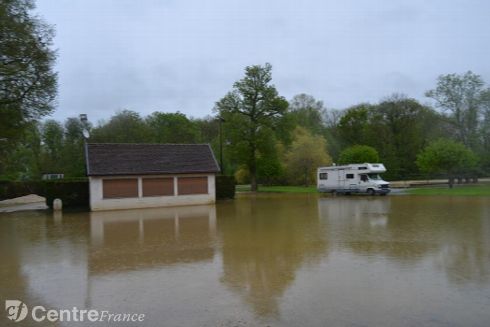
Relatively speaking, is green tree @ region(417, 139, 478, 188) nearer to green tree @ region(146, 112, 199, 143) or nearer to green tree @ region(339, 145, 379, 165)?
green tree @ region(339, 145, 379, 165)

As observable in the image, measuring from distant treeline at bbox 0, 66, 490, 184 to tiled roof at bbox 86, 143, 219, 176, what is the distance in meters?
9.12

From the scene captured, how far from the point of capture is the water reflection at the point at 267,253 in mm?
7914

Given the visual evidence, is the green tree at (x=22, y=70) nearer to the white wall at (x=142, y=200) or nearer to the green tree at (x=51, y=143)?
the white wall at (x=142, y=200)

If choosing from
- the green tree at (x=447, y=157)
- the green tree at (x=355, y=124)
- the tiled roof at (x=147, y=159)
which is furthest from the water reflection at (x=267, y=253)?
the green tree at (x=355, y=124)

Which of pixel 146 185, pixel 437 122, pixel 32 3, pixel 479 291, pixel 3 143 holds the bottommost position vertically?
pixel 479 291

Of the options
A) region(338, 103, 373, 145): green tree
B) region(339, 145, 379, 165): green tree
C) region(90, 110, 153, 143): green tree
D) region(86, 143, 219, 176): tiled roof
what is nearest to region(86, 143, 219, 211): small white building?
region(86, 143, 219, 176): tiled roof

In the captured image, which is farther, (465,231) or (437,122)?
(437,122)

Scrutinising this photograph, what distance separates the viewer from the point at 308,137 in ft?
156

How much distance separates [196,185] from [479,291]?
24162 millimetres

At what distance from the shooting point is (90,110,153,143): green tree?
167ft

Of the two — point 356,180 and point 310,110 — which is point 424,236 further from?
A: point 310,110

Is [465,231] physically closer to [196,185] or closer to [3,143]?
[196,185]

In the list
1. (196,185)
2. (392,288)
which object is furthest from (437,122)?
(392,288)

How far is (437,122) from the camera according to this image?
51781 mm
